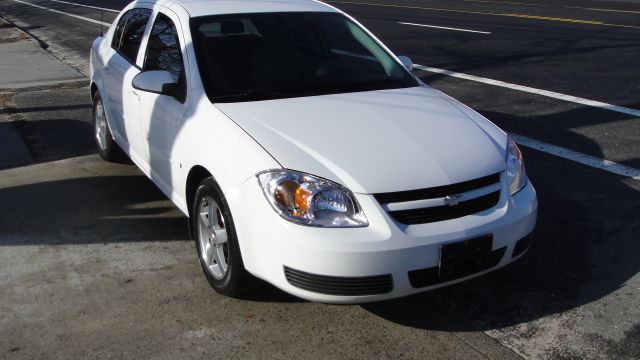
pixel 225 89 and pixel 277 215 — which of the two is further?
pixel 225 89

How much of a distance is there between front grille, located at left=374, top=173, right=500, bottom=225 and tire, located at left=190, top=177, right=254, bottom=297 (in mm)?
821

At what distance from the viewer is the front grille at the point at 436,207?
11.1ft

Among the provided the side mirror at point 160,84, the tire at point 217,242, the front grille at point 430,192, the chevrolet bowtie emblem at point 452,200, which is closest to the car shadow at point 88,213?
the tire at point 217,242

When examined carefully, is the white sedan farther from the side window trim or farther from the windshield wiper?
the side window trim

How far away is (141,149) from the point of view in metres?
5.16

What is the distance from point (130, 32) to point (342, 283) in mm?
3295

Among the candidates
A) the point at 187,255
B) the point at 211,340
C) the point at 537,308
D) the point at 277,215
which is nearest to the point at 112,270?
the point at 187,255

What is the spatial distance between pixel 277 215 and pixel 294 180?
0.19 metres

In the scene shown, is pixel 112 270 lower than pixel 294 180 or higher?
lower

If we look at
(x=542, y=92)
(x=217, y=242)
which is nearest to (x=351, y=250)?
(x=217, y=242)

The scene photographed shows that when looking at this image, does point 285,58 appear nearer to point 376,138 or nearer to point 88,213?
point 376,138

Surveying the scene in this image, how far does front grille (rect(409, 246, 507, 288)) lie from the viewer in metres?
3.40

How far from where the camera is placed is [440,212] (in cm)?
346

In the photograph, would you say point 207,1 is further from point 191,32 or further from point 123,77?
point 123,77
